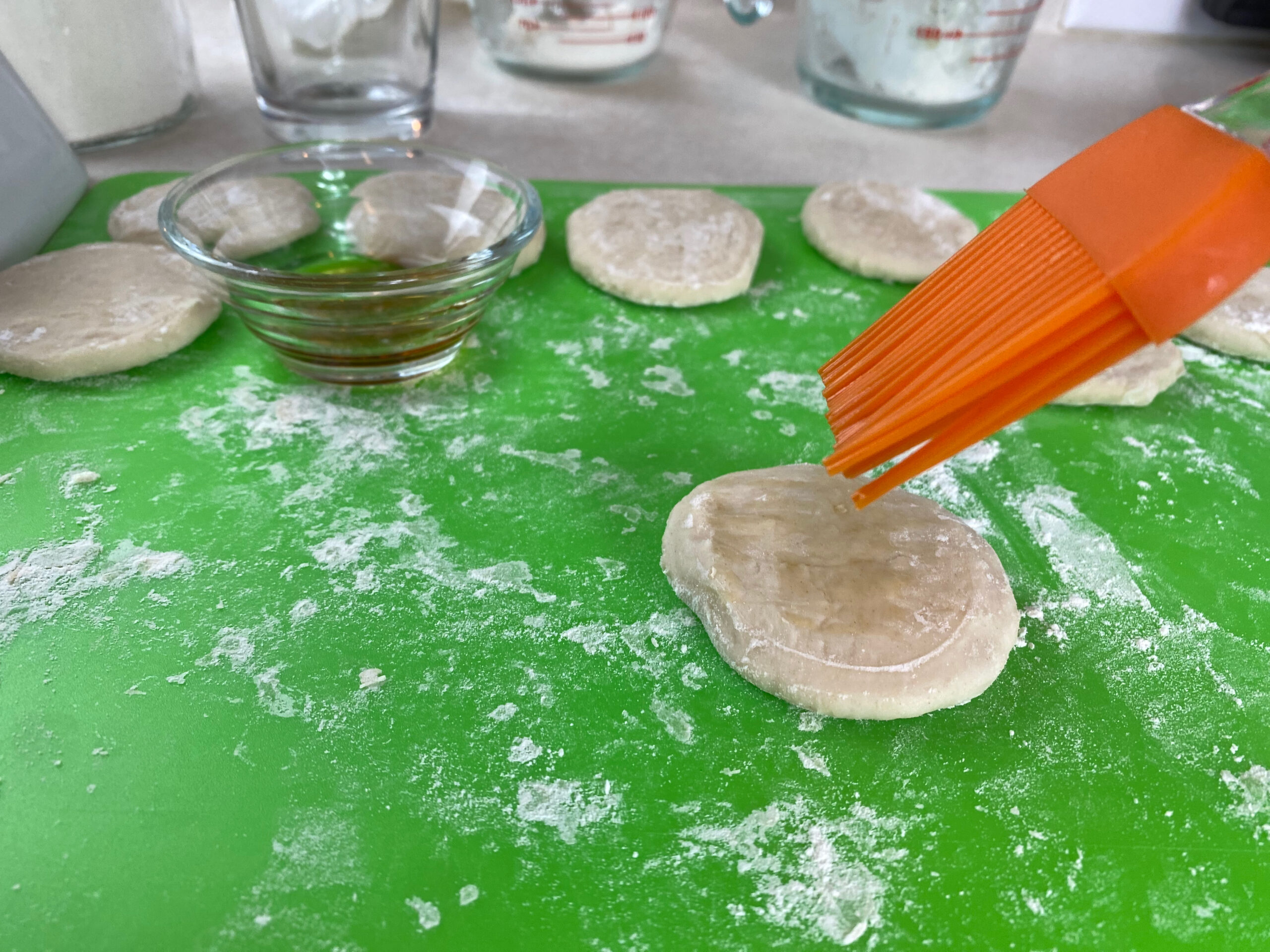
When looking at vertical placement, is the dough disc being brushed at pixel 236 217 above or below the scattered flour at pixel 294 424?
above

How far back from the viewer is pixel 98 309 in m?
1.06

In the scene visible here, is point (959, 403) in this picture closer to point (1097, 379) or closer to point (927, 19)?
point (1097, 379)

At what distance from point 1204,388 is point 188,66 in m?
1.64

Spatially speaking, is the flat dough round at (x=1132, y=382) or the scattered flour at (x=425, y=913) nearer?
the scattered flour at (x=425, y=913)

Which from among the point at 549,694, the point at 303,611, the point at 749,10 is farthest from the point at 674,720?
the point at 749,10

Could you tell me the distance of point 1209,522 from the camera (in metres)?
0.98

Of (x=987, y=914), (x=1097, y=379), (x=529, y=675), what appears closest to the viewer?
(x=987, y=914)

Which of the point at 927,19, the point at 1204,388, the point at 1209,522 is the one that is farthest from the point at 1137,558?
the point at 927,19

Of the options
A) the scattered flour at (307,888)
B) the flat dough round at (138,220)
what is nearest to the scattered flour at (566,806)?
the scattered flour at (307,888)

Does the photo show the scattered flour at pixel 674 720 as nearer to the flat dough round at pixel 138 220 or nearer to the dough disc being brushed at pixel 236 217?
the dough disc being brushed at pixel 236 217

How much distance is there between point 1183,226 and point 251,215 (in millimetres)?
1037

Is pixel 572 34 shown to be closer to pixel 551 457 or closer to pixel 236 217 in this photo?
pixel 236 217

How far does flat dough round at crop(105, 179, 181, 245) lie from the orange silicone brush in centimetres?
98

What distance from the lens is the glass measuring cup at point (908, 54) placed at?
1506 mm
